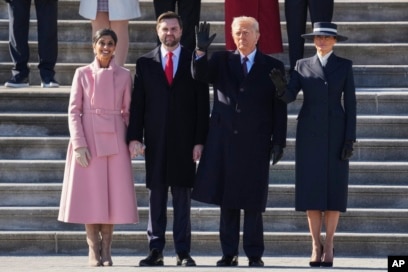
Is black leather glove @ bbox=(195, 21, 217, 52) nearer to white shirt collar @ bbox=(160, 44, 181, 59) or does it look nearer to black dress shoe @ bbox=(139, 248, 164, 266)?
white shirt collar @ bbox=(160, 44, 181, 59)

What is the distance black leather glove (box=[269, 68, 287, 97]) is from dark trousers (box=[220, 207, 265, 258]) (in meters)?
0.98

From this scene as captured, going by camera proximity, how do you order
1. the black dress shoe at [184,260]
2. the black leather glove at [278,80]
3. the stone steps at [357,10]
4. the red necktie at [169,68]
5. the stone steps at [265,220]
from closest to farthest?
1. the black leather glove at [278,80]
2. the black dress shoe at [184,260]
3. the red necktie at [169,68]
4. the stone steps at [265,220]
5. the stone steps at [357,10]

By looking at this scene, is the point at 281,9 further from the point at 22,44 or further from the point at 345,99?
the point at 345,99

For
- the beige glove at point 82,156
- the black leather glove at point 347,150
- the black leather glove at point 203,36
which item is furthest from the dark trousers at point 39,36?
the black leather glove at point 347,150

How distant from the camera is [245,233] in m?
12.5

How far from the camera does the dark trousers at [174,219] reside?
41.1ft

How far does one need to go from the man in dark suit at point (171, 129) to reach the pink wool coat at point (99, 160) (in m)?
0.19

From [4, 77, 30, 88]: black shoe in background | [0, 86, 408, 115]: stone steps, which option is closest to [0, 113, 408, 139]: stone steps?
[0, 86, 408, 115]: stone steps

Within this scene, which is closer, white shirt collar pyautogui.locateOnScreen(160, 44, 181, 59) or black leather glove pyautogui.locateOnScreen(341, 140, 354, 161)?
black leather glove pyautogui.locateOnScreen(341, 140, 354, 161)

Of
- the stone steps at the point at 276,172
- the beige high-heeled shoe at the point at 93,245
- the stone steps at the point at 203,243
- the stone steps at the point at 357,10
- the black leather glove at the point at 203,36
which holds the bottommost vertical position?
the stone steps at the point at 203,243

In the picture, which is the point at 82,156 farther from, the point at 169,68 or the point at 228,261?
the point at 228,261

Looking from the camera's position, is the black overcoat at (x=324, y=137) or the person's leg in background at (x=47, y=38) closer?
the black overcoat at (x=324, y=137)

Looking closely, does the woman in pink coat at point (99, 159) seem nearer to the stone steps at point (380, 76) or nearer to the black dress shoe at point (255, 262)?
the black dress shoe at point (255, 262)

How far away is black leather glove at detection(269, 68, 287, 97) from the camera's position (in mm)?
12195
